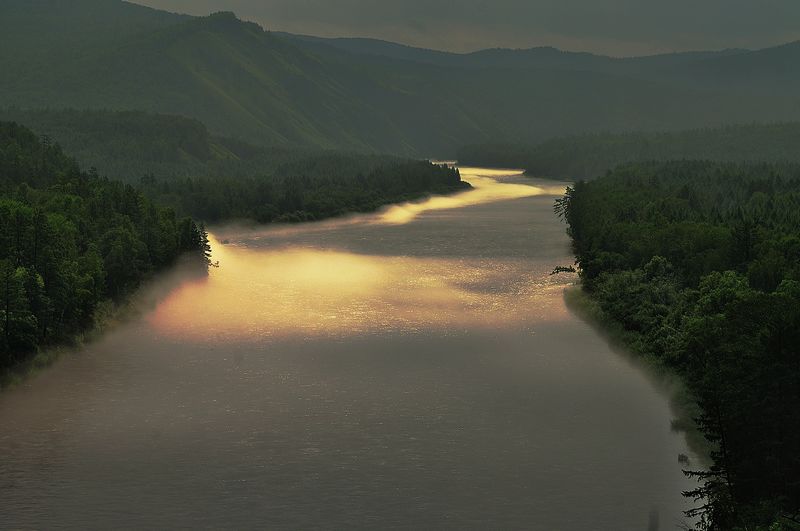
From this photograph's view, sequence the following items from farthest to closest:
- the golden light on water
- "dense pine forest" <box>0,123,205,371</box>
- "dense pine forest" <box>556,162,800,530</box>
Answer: the golden light on water → "dense pine forest" <box>0,123,205,371</box> → "dense pine forest" <box>556,162,800,530</box>

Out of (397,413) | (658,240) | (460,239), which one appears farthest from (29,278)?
(460,239)

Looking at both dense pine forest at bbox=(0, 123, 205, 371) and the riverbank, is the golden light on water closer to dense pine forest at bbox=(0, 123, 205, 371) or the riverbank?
the riverbank

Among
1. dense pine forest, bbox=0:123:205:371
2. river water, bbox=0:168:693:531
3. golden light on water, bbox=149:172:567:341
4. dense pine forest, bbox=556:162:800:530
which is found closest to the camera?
dense pine forest, bbox=556:162:800:530

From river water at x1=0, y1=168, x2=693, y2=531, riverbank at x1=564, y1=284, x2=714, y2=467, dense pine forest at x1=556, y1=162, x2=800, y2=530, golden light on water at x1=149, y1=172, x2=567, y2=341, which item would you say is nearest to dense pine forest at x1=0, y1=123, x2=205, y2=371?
river water at x1=0, y1=168, x2=693, y2=531

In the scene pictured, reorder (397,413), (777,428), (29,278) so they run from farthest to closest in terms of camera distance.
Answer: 1. (29,278)
2. (397,413)
3. (777,428)

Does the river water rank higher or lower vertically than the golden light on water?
lower

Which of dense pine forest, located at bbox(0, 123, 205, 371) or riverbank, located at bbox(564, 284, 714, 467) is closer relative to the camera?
riverbank, located at bbox(564, 284, 714, 467)

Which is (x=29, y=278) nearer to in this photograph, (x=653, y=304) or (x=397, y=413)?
(x=397, y=413)
